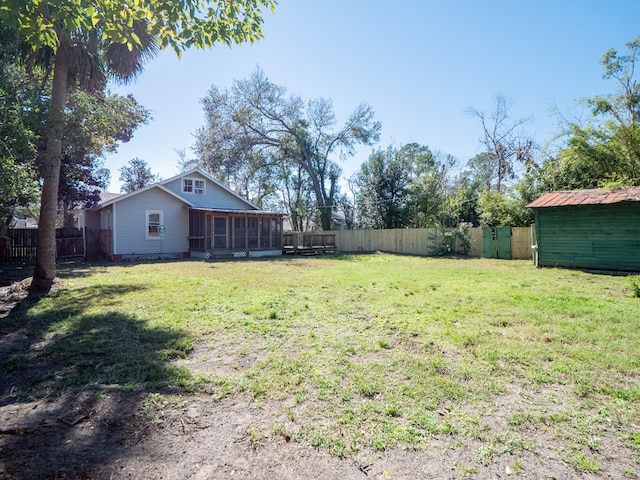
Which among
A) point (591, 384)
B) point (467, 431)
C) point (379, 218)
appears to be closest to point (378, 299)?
point (591, 384)

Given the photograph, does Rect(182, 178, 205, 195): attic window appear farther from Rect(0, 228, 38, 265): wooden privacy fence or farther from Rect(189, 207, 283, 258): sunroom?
Rect(0, 228, 38, 265): wooden privacy fence

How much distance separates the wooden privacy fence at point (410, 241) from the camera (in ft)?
56.2

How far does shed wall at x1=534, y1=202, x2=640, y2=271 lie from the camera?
11367mm

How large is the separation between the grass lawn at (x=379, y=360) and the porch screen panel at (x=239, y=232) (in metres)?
12.1

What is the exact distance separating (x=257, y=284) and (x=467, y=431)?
7.24 m

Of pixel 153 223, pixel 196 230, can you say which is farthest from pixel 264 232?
pixel 153 223

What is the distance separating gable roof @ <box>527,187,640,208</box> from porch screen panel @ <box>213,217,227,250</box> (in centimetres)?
1473

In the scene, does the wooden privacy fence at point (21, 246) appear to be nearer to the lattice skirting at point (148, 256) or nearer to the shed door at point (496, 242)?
the lattice skirting at point (148, 256)

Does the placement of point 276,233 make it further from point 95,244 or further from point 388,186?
point 388,186

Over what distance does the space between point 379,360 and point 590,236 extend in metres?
12.2

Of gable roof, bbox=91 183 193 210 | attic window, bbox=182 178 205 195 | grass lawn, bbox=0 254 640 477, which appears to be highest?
attic window, bbox=182 178 205 195

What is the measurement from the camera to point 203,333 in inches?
195

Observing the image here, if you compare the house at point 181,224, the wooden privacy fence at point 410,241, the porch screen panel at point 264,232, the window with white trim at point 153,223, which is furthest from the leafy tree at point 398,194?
the window with white trim at point 153,223

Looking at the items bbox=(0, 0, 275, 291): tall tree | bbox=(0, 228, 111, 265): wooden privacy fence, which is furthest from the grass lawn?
bbox=(0, 228, 111, 265): wooden privacy fence
